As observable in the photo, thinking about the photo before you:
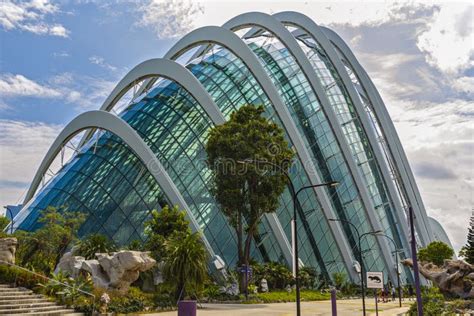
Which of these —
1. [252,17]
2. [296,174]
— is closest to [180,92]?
[252,17]

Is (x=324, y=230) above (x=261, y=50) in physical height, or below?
below

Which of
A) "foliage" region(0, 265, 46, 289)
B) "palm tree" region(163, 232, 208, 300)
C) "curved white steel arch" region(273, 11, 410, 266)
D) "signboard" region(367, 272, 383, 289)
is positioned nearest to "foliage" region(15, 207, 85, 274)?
"foliage" region(0, 265, 46, 289)

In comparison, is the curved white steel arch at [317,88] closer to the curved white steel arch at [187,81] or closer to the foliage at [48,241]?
the curved white steel arch at [187,81]

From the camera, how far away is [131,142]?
39.8m

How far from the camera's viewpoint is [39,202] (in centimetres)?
4231

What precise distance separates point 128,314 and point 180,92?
91.0 ft

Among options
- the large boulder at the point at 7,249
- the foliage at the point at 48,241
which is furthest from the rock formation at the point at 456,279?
the large boulder at the point at 7,249

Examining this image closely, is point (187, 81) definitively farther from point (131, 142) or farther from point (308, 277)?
point (308, 277)

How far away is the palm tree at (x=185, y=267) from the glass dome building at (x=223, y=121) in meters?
8.94

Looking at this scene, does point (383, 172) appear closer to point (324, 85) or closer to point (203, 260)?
point (324, 85)

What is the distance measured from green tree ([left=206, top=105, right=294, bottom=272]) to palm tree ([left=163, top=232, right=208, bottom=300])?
6755 millimetres

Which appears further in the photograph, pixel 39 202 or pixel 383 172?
pixel 383 172

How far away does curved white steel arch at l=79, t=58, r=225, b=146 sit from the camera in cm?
4153

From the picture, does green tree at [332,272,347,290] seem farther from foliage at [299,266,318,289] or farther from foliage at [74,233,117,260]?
foliage at [74,233,117,260]
